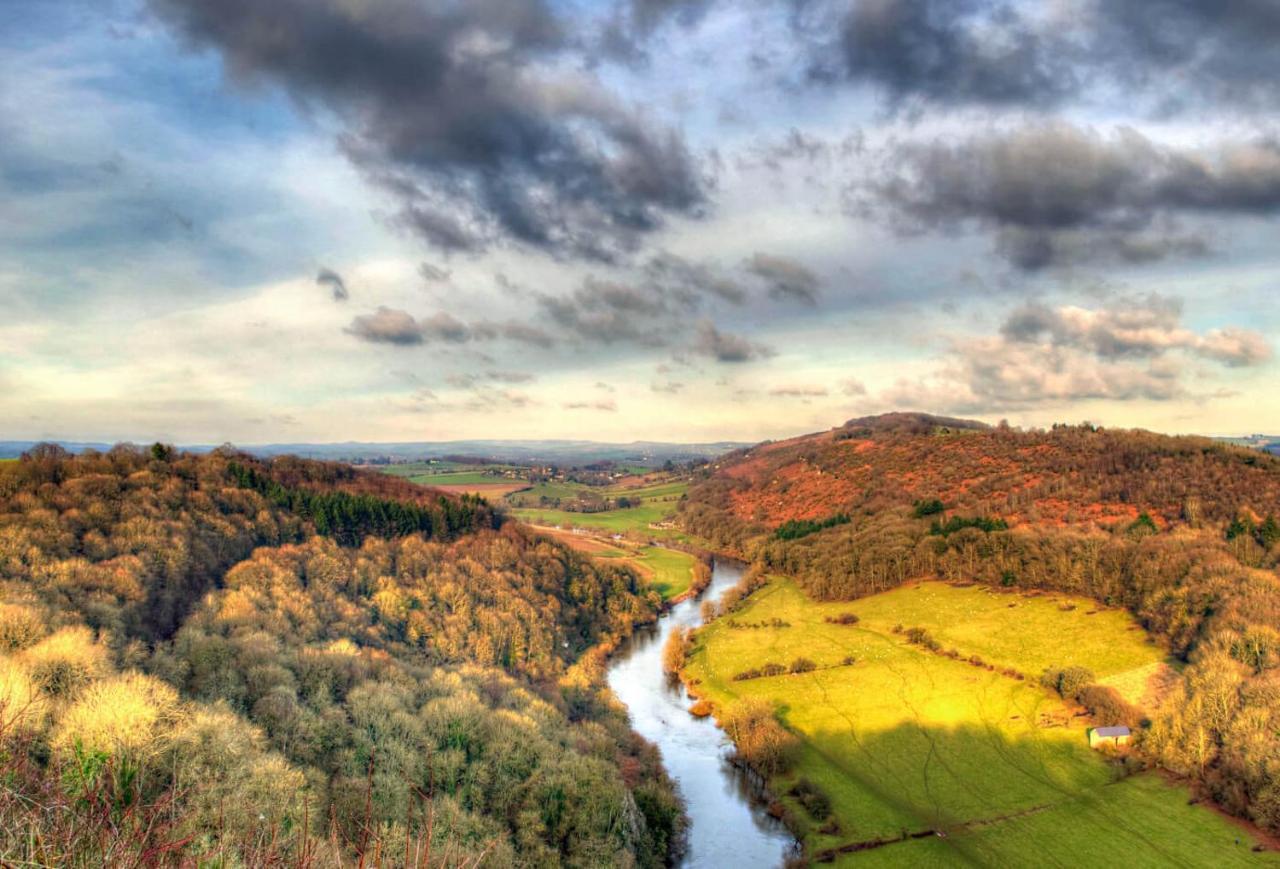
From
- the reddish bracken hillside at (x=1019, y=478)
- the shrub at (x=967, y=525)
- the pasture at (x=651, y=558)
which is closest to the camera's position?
the reddish bracken hillside at (x=1019, y=478)

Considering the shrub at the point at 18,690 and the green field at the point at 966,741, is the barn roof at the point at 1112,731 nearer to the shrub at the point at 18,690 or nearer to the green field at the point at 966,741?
the green field at the point at 966,741

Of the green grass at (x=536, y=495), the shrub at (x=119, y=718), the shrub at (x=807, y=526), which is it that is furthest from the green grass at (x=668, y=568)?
the shrub at (x=119, y=718)

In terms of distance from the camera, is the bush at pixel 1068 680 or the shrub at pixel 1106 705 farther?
the bush at pixel 1068 680

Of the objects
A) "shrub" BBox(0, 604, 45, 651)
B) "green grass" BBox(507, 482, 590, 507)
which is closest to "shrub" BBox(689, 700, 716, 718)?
"shrub" BBox(0, 604, 45, 651)

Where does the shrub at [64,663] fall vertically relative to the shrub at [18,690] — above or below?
below

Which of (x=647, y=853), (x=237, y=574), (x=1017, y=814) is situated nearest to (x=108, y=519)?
(x=237, y=574)

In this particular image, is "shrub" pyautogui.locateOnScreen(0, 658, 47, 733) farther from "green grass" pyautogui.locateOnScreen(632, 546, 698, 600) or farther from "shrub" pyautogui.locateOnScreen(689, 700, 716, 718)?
"green grass" pyautogui.locateOnScreen(632, 546, 698, 600)

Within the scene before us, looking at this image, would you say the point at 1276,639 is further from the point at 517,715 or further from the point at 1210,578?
the point at 517,715
